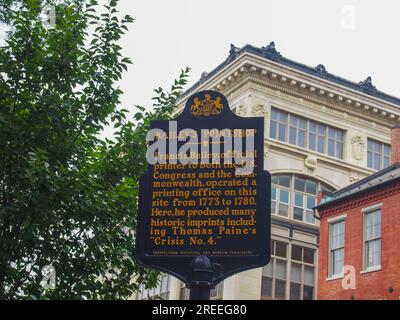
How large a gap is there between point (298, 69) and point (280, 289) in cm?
1441

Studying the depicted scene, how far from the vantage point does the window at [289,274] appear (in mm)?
40812

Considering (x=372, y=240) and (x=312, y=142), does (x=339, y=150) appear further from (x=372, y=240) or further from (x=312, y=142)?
(x=372, y=240)

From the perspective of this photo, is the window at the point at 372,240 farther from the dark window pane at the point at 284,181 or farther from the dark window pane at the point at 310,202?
the dark window pane at the point at 310,202

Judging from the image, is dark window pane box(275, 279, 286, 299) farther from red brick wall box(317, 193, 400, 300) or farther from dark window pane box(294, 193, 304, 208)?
red brick wall box(317, 193, 400, 300)

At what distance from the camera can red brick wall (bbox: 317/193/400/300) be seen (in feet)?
90.6

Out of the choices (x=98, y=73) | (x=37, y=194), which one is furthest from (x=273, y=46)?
(x=37, y=194)

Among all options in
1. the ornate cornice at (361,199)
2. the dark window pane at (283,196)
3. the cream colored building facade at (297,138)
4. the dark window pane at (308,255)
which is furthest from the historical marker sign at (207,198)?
the dark window pane at (308,255)

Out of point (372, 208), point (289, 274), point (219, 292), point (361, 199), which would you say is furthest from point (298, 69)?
point (372, 208)

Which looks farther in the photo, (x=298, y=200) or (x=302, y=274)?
(x=298, y=200)

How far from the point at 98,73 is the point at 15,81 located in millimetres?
1814

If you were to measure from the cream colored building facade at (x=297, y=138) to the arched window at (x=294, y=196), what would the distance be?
0.06 metres

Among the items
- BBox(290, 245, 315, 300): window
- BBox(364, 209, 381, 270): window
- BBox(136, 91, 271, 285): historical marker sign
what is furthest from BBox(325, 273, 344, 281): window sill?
BBox(136, 91, 271, 285): historical marker sign

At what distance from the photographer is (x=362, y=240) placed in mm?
29547

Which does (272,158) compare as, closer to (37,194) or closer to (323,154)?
(323,154)
